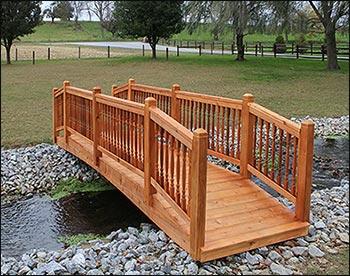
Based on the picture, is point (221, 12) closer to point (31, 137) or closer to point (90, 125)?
point (31, 137)

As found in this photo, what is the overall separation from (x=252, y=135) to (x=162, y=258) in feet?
6.32

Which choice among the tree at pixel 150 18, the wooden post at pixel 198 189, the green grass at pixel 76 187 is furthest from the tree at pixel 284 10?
the wooden post at pixel 198 189

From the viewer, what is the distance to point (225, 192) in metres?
4.65

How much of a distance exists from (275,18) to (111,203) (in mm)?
15227

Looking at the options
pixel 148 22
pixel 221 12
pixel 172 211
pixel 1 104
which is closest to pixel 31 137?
pixel 1 104

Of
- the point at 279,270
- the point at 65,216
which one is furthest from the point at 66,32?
the point at 279,270

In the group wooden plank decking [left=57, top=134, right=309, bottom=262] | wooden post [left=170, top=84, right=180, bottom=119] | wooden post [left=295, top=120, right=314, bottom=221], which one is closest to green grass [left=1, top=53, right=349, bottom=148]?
wooden post [left=170, top=84, right=180, bottom=119]

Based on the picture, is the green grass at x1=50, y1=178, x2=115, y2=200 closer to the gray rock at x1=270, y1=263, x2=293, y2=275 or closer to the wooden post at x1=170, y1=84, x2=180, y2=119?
the wooden post at x1=170, y1=84, x2=180, y2=119

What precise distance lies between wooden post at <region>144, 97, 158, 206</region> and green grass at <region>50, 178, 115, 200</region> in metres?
2.32

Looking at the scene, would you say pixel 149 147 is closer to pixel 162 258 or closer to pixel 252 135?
pixel 162 258

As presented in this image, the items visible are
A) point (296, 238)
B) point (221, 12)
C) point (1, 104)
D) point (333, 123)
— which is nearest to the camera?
point (296, 238)

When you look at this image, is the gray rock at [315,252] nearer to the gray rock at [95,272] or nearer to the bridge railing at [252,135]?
the bridge railing at [252,135]

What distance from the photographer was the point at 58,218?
5.54 metres

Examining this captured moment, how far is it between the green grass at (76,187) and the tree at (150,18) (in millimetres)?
19441
